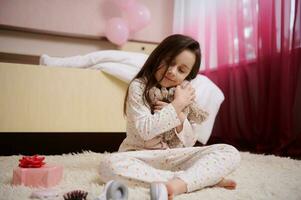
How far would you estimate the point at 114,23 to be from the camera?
98.3 inches

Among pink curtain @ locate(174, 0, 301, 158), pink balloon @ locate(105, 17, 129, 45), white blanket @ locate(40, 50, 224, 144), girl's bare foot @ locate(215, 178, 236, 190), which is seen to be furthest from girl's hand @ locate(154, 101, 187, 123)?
pink balloon @ locate(105, 17, 129, 45)

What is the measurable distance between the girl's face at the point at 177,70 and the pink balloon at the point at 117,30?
1.58 meters

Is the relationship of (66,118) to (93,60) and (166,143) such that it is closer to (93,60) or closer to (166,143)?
(93,60)

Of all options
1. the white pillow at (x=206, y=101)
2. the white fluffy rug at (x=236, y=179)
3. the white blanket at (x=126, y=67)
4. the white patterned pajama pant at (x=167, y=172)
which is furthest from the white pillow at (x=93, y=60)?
the white patterned pajama pant at (x=167, y=172)

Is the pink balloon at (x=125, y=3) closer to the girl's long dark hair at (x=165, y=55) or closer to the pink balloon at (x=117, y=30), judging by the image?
the pink balloon at (x=117, y=30)

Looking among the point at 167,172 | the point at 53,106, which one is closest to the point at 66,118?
the point at 53,106

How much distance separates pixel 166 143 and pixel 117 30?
1.65m

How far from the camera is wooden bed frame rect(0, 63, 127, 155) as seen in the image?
1478mm

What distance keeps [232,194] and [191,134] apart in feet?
0.95

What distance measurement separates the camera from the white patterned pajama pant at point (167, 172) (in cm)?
80

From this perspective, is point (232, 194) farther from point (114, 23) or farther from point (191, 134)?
point (114, 23)

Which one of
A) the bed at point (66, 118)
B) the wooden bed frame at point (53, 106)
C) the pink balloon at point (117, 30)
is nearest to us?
the bed at point (66, 118)

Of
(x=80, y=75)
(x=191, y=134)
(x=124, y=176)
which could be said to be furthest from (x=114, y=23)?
(x=124, y=176)

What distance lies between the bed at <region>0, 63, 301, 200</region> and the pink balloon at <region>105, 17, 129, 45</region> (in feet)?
3.02
